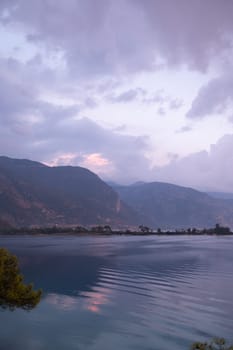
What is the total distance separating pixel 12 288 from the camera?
2506cm

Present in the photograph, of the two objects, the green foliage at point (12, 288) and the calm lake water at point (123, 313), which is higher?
the green foliage at point (12, 288)

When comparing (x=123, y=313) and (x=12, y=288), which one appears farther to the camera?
(x=123, y=313)

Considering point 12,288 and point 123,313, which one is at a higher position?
point 12,288

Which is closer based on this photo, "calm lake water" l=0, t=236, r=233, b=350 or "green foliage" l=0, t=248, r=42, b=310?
"green foliage" l=0, t=248, r=42, b=310

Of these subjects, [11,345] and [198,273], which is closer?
[11,345]

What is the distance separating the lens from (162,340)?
27.8 metres

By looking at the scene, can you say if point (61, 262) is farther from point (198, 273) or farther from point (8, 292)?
point (8, 292)

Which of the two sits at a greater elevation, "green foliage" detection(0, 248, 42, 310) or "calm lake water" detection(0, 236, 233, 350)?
"green foliage" detection(0, 248, 42, 310)

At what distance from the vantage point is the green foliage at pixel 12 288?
2500 centimetres

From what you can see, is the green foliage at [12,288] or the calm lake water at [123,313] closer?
the green foliage at [12,288]

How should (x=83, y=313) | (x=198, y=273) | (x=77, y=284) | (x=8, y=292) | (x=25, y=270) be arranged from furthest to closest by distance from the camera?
(x=25, y=270) < (x=198, y=273) < (x=77, y=284) < (x=83, y=313) < (x=8, y=292)

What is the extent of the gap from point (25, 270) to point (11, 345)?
40284 mm

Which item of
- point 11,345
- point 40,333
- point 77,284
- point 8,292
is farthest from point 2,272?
point 77,284

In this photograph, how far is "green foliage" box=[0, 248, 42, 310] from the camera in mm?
25000
